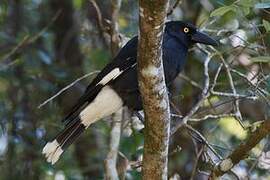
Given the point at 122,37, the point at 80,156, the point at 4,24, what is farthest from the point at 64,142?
the point at 4,24

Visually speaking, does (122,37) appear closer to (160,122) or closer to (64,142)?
(64,142)

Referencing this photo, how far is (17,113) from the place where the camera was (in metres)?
4.90

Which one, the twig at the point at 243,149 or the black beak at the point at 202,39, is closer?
the twig at the point at 243,149

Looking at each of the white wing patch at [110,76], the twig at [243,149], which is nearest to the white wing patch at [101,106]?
the white wing patch at [110,76]

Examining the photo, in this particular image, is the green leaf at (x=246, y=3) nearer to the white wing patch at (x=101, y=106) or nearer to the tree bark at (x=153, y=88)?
the tree bark at (x=153, y=88)

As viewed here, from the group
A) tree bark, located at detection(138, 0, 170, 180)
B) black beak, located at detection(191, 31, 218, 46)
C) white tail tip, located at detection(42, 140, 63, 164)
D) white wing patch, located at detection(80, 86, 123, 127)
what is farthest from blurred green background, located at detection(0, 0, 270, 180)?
tree bark, located at detection(138, 0, 170, 180)

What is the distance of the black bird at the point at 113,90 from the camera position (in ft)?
12.4

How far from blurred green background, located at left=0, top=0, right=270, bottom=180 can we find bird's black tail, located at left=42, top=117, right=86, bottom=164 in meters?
0.33

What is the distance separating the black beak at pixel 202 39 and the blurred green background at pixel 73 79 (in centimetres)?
9

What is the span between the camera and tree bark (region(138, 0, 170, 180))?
2357mm

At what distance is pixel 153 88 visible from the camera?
268 cm

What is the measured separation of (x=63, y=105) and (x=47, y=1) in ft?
3.07

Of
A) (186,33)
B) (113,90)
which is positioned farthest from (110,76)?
(186,33)

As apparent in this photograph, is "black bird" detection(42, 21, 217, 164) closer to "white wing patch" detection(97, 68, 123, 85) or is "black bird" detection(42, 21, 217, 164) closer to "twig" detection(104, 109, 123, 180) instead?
"white wing patch" detection(97, 68, 123, 85)
